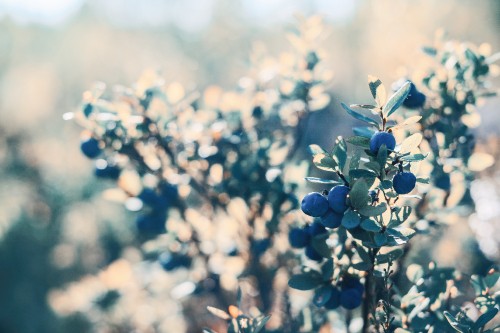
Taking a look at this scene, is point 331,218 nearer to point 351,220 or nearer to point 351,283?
point 351,220

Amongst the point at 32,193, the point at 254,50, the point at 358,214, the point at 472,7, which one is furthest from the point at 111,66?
the point at 358,214

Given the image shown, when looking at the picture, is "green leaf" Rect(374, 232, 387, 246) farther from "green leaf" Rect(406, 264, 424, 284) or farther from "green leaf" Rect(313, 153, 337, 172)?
"green leaf" Rect(406, 264, 424, 284)

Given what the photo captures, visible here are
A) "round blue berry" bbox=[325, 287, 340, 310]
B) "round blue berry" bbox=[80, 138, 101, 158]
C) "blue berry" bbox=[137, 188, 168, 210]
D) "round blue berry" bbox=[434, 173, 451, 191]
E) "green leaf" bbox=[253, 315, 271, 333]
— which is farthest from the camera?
"blue berry" bbox=[137, 188, 168, 210]

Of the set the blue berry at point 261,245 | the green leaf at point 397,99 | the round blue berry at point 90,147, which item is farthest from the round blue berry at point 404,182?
the round blue berry at point 90,147

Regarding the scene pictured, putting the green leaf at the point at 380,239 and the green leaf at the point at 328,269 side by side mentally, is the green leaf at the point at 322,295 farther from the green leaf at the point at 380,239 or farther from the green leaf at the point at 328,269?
the green leaf at the point at 380,239

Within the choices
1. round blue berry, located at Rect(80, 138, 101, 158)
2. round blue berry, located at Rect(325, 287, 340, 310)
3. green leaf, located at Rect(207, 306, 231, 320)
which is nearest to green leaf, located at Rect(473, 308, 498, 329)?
round blue berry, located at Rect(325, 287, 340, 310)

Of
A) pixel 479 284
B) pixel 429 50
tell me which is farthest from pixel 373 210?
pixel 429 50
